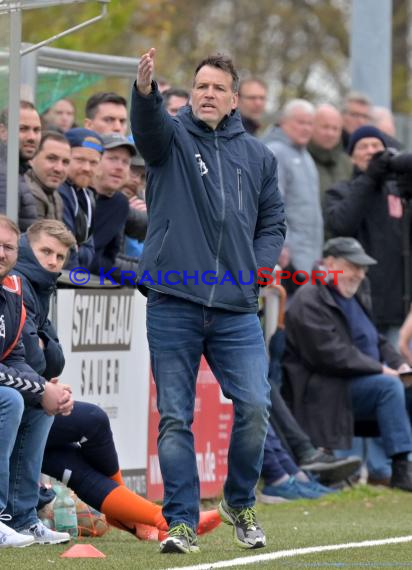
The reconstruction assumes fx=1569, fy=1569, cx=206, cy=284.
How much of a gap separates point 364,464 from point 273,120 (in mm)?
5113

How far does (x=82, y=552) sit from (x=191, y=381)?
37.2 inches

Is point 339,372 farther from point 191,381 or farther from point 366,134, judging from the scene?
point 191,381

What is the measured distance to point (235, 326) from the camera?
24.3 feet

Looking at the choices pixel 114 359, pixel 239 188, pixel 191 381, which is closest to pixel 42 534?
pixel 191 381

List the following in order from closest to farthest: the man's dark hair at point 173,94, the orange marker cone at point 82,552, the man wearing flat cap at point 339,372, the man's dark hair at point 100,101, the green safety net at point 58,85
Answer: the orange marker cone at point 82,552
the man's dark hair at point 100,101
the man wearing flat cap at point 339,372
the green safety net at point 58,85
the man's dark hair at point 173,94

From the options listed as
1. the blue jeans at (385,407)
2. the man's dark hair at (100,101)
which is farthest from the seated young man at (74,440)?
the blue jeans at (385,407)

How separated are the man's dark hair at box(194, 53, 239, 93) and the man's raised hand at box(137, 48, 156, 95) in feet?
1.74

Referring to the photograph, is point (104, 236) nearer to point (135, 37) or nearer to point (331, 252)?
point (331, 252)

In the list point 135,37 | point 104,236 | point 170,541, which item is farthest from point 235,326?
point 135,37

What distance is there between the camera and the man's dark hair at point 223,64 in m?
7.45

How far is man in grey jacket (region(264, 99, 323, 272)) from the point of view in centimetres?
1262

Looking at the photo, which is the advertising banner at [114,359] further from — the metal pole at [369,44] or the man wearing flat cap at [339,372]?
the metal pole at [369,44]

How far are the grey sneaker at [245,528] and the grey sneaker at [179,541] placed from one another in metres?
0.32

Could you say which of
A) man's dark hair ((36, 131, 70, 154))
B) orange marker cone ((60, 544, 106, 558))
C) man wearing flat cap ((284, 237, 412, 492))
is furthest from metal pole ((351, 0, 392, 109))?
orange marker cone ((60, 544, 106, 558))
